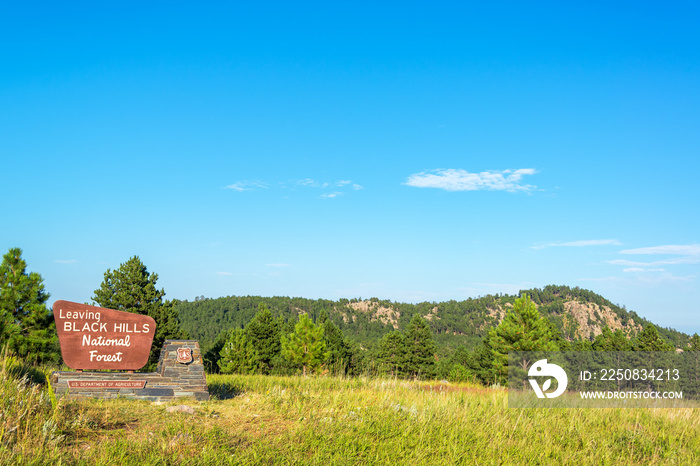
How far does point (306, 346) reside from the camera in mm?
39031

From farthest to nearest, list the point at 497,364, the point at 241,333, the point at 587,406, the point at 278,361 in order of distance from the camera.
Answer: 1. the point at 278,361
2. the point at 241,333
3. the point at 497,364
4. the point at 587,406

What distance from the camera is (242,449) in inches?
235

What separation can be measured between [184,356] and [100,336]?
1938mm

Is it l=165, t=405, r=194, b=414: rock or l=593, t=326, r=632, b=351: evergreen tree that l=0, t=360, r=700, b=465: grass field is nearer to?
l=165, t=405, r=194, b=414: rock

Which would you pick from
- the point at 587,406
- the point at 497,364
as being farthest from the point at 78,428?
the point at 497,364

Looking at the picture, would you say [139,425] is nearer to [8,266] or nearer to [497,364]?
[8,266]

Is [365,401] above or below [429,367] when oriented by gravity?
above

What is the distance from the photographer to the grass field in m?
5.59

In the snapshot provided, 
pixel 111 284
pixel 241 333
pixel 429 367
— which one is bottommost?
pixel 429 367

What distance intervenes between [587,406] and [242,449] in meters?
8.63

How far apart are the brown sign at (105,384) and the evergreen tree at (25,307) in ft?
42.0

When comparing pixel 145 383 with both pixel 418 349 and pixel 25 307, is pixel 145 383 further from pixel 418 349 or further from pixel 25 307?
pixel 418 349

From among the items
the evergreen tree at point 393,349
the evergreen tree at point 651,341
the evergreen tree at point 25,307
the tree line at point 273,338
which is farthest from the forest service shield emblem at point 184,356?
the evergreen tree at point 651,341

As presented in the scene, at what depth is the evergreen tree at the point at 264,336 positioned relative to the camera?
4748 cm
